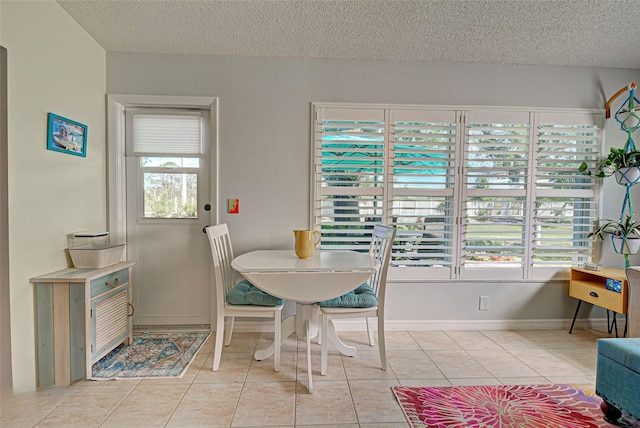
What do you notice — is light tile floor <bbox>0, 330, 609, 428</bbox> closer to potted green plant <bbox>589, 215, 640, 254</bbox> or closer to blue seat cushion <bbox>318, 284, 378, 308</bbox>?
blue seat cushion <bbox>318, 284, 378, 308</bbox>

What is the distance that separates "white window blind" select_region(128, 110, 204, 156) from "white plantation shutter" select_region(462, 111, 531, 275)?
2278mm

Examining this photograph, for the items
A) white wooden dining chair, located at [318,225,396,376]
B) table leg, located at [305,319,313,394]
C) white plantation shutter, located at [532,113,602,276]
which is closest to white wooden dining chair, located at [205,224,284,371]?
table leg, located at [305,319,313,394]

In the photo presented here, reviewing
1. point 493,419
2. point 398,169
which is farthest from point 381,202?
point 493,419

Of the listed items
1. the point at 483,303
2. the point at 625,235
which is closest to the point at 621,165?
the point at 625,235

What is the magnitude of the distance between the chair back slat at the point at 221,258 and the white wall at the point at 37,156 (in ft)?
3.08

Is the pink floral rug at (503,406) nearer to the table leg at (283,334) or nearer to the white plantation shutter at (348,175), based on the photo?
the table leg at (283,334)

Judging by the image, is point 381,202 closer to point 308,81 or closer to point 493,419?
point 308,81

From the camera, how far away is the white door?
2629 millimetres

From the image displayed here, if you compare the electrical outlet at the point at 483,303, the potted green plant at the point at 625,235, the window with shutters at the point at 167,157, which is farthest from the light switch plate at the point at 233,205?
the potted green plant at the point at 625,235

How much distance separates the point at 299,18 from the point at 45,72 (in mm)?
1583

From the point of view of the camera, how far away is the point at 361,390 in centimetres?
181

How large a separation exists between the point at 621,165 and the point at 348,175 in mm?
2153

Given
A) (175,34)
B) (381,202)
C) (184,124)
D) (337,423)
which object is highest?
(175,34)

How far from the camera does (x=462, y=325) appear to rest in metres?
2.71
